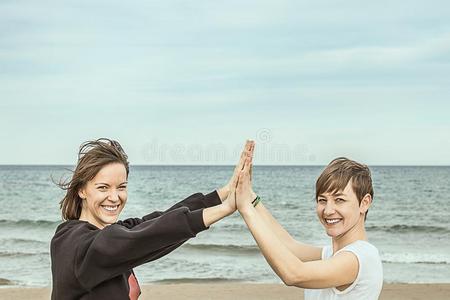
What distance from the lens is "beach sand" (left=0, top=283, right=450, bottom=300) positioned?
1051 centimetres

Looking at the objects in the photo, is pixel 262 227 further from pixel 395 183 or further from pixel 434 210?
pixel 395 183

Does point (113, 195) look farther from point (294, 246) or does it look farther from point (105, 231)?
point (294, 246)

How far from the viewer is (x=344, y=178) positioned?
9.02 feet

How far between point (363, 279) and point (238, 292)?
8410mm

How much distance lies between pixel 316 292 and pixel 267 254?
0.41 metres

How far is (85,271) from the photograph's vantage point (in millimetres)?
2561

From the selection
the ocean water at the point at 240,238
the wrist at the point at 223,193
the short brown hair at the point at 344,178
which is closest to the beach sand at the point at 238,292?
the ocean water at the point at 240,238

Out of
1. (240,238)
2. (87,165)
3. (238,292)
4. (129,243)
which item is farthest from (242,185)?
(240,238)

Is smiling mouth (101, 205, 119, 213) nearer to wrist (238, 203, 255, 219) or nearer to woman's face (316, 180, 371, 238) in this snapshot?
wrist (238, 203, 255, 219)

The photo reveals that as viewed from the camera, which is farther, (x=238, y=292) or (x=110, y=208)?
(x=238, y=292)

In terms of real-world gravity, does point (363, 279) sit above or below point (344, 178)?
below

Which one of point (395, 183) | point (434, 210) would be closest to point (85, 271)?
point (434, 210)

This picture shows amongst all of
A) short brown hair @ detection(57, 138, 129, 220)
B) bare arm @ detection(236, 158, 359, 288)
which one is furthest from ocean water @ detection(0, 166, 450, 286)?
bare arm @ detection(236, 158, 359, 288)

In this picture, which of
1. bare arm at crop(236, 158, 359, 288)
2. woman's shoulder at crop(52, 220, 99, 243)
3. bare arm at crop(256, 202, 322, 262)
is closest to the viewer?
bare arm at crop(236, 158, 359, 288)
